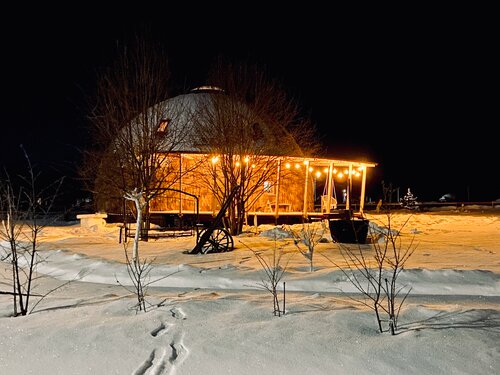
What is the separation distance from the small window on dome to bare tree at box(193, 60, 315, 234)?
4.05ft

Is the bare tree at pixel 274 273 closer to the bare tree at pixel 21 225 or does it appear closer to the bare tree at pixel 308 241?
the bare tree at pixel 308 241

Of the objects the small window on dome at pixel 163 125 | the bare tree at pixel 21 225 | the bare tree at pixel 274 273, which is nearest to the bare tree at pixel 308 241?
the bare tree at pixel 274 273

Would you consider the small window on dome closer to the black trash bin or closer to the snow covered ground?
the black trash bin

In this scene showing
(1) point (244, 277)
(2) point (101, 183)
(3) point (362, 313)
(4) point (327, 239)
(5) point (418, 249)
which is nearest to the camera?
(3) point (362, 313)

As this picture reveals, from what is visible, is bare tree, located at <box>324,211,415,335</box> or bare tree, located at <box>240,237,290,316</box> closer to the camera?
bare tree, located at <box>324,211,415,335</box>

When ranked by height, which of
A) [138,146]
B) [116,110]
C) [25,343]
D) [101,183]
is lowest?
[25,343]

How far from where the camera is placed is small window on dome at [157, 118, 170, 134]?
17219 millimetres

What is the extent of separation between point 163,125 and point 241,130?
3.02 m

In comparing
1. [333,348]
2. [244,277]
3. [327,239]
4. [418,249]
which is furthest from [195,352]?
[327,239]

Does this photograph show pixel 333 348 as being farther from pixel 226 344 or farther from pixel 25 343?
pixel 25 343

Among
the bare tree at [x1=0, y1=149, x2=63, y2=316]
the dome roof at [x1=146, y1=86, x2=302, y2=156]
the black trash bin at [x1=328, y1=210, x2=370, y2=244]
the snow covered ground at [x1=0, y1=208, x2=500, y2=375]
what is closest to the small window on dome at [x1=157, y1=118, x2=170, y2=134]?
the dome roof at [x1=146, y1=86, x2=302, y2=156]

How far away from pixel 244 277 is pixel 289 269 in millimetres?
985

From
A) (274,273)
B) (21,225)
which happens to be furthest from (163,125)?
(274,273)

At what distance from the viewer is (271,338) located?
482 centimetres
